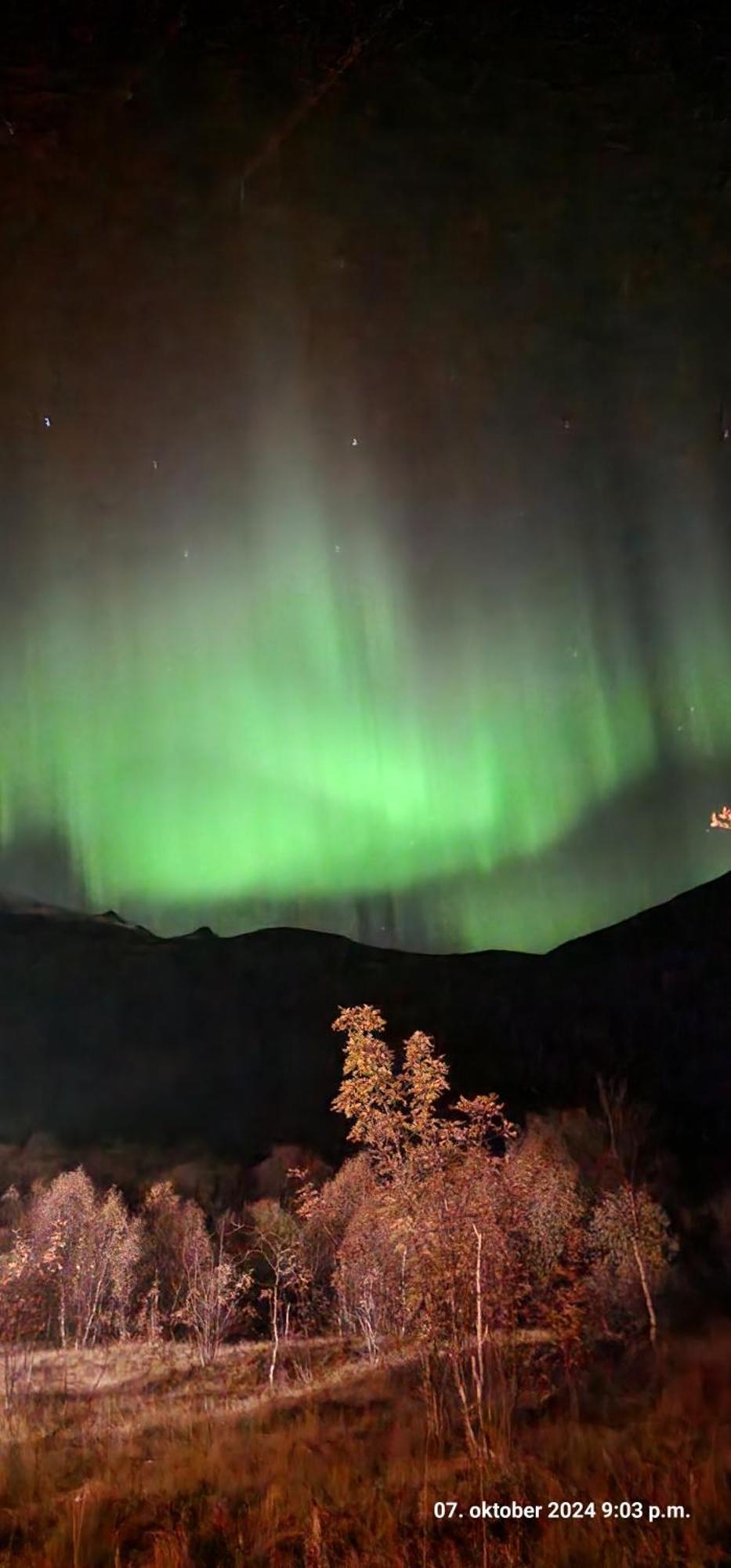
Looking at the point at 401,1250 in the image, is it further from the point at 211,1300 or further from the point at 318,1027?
the point at 318,1027

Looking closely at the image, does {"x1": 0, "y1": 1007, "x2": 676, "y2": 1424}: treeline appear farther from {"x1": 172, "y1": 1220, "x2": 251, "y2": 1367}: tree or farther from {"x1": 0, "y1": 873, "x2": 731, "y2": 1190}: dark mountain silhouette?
{"x1": 0, "y1": 873, "x2": 731, "y2": 1190}: dark mountain silhouette

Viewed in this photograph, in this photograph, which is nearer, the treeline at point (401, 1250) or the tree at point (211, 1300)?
the treeline at point (401, 1250)

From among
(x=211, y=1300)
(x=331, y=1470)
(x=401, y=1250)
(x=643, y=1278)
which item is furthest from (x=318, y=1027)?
(x=331, y=1470)

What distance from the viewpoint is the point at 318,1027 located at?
1523 centimetres

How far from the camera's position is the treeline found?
947 centimetres

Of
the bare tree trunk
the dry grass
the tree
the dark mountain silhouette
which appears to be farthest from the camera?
the dark mountain silhouette

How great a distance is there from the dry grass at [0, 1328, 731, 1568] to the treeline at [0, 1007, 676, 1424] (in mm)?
416

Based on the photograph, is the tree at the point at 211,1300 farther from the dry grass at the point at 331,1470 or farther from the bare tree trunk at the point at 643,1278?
the bare tree trunk at the point at 643,1278

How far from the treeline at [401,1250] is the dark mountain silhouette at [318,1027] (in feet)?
2.38

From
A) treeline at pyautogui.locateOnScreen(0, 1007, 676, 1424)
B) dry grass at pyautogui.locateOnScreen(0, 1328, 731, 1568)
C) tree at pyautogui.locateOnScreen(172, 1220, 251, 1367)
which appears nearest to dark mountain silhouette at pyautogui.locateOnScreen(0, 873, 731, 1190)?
treeline at pyautogui.locateOnScreen(0, 1007, 676, 1424)

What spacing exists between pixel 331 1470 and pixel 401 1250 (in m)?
2.14

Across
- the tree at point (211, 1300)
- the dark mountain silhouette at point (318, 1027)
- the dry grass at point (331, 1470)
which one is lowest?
the dry grass at point (331, 1470)

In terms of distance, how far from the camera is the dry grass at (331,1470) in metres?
7.52

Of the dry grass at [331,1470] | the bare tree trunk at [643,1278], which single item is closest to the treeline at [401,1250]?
the bare tree trunk at [643,1278]
